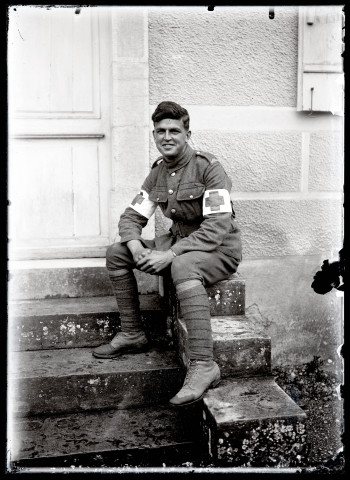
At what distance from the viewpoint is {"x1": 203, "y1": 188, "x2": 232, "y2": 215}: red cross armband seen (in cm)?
295

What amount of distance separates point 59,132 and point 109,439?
2269 millimetres

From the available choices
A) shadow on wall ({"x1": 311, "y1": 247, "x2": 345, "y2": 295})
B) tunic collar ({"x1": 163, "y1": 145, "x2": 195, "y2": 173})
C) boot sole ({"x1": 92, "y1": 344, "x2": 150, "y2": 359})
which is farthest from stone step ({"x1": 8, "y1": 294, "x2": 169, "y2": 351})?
shadow on wall ({"x1": 311, "y1": 247, "x2": 345, "y2": 295})

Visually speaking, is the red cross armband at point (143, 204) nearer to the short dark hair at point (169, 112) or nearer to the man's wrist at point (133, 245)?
the man's wrist at point (133, 245)

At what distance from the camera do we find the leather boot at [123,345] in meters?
3.17

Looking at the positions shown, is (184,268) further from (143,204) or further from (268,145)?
(268,145)

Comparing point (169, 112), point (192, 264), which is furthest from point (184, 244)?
point (169, 112)

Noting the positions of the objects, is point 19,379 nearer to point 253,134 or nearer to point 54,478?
point 54,478

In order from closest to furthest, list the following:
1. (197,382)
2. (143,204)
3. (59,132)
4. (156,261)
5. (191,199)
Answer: (197,382) < (156,261) < (191,199) < (143,204) < (59,132)

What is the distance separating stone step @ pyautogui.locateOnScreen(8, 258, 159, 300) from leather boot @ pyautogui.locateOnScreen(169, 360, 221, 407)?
48.2 inches

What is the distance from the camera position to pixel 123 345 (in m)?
3.20

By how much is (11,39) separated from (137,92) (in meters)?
1.02

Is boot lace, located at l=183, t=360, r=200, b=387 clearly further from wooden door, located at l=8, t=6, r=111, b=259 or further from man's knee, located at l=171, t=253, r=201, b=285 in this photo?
wooden door, located at l=8, t=6, r=111, b=259

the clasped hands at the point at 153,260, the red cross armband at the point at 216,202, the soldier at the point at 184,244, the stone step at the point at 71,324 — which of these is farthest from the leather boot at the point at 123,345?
the red cross armband at the point at 216,202
